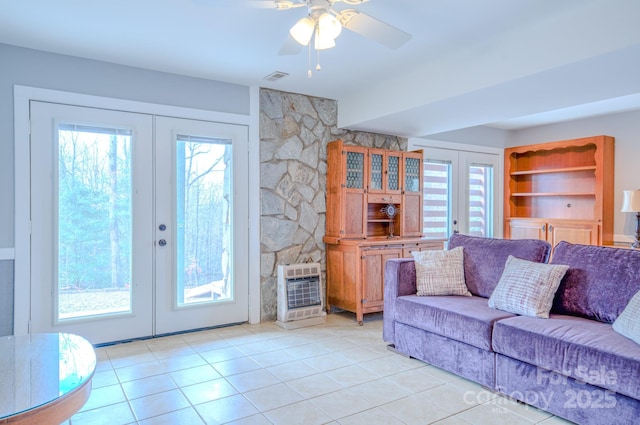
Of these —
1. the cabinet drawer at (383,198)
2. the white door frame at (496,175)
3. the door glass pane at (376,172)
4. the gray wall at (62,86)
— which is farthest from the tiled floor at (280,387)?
the white door frame at (496,175)

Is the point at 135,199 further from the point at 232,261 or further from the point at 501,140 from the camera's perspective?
the point at 501,140

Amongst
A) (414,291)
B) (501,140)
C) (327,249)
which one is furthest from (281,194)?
(501,140)

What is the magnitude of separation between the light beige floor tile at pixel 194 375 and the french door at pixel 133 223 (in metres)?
0.97

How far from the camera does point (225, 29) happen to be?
2.93m

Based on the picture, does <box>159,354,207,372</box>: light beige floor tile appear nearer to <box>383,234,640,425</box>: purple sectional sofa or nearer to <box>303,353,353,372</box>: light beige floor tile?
<box>303,353,353,372</box>: light beige floor tile

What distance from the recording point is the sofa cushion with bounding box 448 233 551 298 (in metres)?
3.10

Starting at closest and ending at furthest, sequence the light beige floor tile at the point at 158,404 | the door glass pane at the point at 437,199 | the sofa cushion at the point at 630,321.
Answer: the sofa cushion at the point at 630,321 < the light beige floor tile at the point at 158,404 < the door glass pane at the point at 437,199

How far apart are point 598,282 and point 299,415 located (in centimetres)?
204

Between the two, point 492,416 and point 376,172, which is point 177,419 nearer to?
point 492,416

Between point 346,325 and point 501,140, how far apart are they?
414 centimetres

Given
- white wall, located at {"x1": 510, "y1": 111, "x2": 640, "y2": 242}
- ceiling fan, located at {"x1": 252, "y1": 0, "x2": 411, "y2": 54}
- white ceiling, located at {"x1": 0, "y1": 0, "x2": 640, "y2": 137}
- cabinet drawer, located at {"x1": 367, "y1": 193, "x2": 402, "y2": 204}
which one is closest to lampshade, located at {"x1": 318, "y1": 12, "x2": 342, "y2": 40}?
ceiling fan, located at {"x1": 252, "y1": 0, "x2": 411, "y2": 54}

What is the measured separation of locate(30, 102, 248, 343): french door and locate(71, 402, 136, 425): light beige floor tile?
4.22 feet

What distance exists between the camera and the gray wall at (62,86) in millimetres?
3215

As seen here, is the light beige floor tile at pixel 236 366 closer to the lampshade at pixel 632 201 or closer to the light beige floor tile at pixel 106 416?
the light beige floor tile at pixel 106 416
